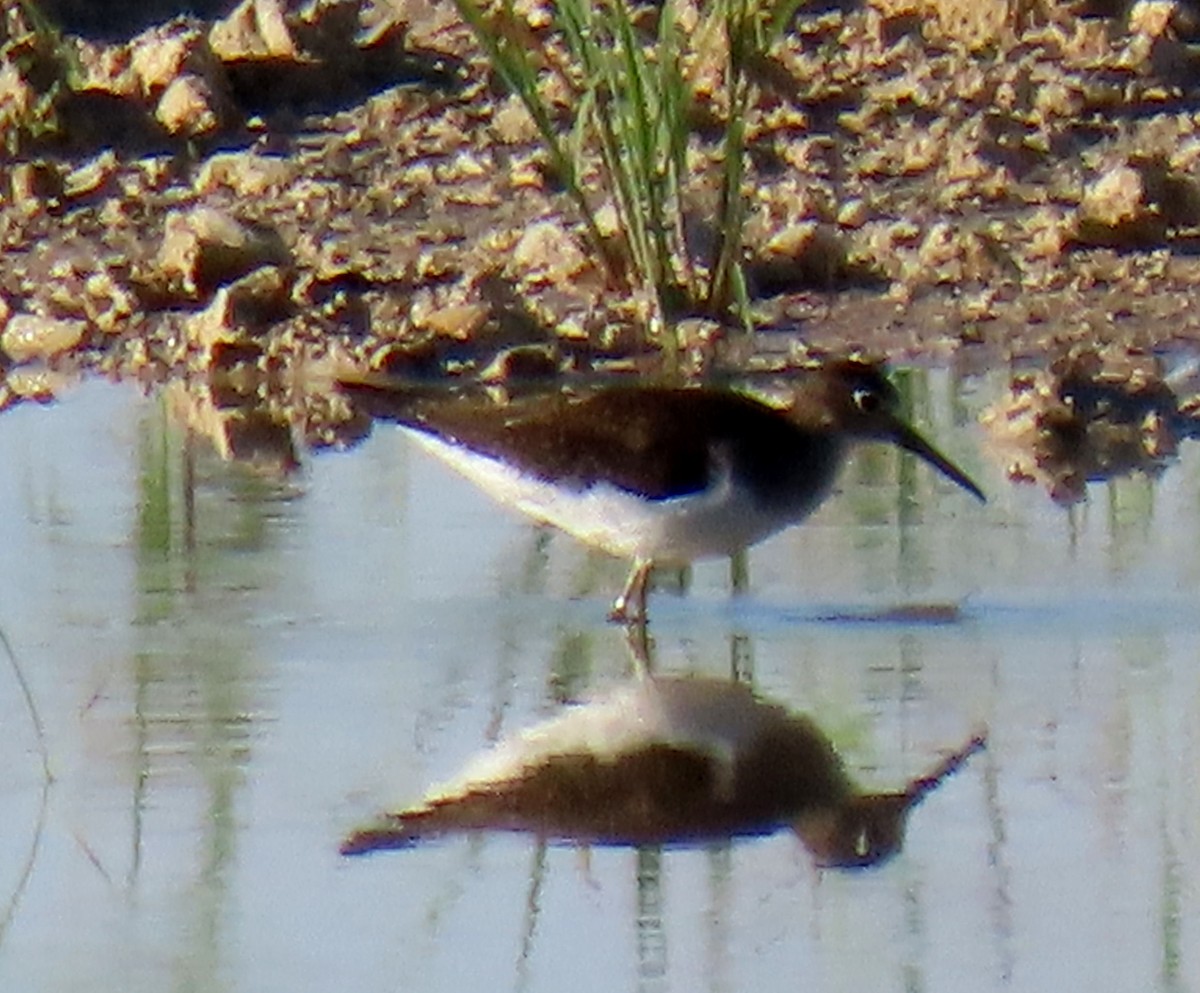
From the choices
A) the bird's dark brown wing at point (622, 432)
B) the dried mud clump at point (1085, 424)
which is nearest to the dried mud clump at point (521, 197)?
the dried mud clump at point (1085, 424)

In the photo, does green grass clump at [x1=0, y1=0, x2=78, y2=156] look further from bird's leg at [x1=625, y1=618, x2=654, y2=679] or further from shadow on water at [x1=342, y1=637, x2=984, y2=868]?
→ shadow on water at [x1=342, y1=637, x2=984, y2=868]

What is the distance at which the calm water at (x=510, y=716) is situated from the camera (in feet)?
18.3

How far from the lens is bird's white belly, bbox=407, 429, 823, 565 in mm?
7465

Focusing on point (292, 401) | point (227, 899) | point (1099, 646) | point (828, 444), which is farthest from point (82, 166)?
point (227, 899)

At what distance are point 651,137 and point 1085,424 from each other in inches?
53.5

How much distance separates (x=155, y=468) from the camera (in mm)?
8695

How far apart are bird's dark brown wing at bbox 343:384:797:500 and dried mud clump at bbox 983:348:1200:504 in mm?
953

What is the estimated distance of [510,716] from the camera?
679cm

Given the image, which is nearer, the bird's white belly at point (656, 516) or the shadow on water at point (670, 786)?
the shadow on water at point (670, 786)

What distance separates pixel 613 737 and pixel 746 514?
100 cm

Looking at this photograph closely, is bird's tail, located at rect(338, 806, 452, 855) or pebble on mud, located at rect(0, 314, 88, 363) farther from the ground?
pebble on mud, located at rect(0, 314, 88, 363)

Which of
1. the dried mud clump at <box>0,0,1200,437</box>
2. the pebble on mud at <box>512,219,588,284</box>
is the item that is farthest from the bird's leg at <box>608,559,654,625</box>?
the pebble on mud at <box>512,219,588,284</box>

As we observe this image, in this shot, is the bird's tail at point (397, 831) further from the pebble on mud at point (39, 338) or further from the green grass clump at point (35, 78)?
the green grass clump at point (35, 78)

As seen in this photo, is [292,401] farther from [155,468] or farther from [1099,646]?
[1099,646]
